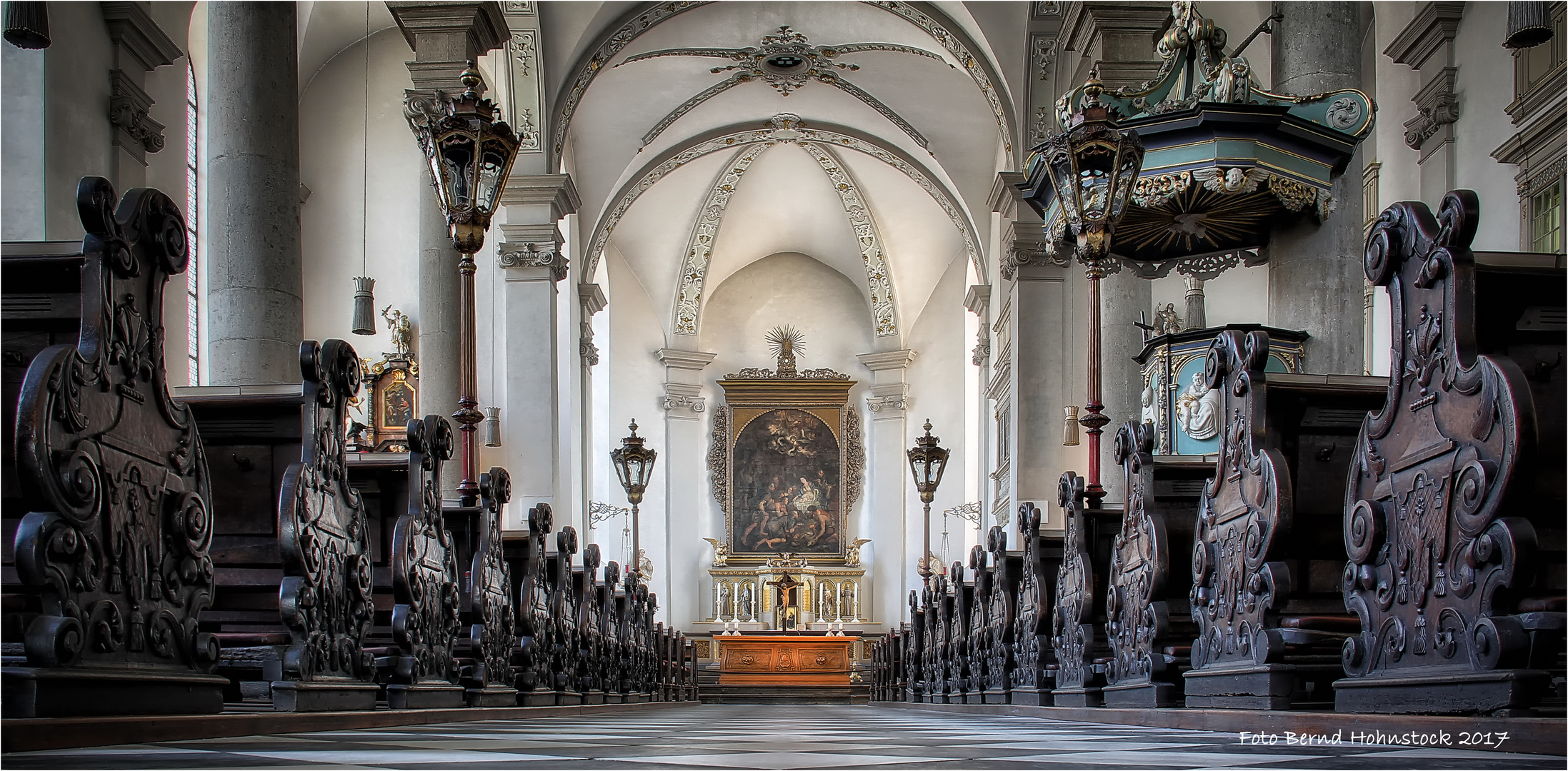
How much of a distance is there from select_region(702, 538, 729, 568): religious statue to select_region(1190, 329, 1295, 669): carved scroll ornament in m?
18.2

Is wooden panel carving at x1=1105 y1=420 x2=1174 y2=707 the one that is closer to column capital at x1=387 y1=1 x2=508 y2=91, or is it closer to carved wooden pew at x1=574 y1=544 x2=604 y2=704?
carved wooden pew at x1=574 y1=544 x2=604 y2=704

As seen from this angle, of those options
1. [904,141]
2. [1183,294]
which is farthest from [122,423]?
[904,141]

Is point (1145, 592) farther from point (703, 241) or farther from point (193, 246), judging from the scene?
point (703, 241)

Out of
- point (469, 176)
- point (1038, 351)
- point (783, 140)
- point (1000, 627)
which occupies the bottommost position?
point (1000, 627)

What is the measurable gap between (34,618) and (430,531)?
6.69 ft

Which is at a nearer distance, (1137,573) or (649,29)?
(1137,573)

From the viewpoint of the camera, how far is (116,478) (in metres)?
2.63

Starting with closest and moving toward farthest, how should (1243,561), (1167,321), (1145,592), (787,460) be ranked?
(1243,561), (1145,592), (1167,321), (787,460)

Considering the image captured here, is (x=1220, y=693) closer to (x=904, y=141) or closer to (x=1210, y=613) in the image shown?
(x=1210, y=613)

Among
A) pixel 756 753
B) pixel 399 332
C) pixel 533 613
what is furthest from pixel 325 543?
pixel 399 332

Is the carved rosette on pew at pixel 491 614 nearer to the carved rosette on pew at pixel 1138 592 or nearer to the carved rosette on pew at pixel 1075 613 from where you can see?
the carved rosette on pew at pixel 1075 613

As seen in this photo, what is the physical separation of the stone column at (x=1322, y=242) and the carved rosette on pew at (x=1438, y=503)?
4722mm

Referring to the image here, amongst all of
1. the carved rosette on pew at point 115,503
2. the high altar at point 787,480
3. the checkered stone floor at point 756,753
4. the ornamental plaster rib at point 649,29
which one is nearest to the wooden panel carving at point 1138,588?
the checkered stone floor at point 756,753

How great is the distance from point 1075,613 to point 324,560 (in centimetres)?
262
